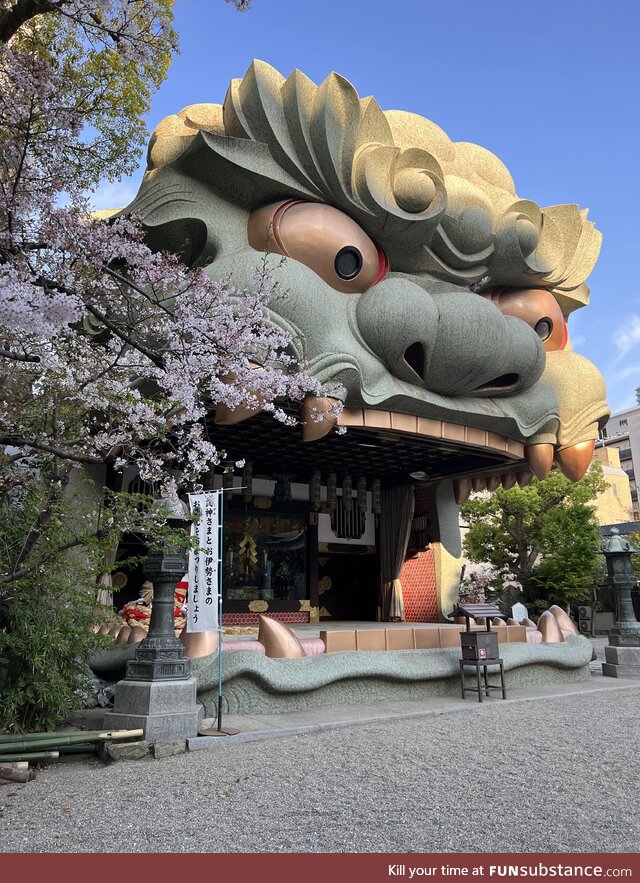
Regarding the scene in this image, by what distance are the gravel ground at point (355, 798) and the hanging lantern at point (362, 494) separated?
863cm

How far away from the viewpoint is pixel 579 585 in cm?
2380

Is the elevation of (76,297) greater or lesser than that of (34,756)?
greater

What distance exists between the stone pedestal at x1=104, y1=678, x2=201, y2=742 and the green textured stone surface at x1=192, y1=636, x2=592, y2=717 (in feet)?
3.71

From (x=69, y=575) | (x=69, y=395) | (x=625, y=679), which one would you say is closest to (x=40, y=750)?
(x=69, y=575)

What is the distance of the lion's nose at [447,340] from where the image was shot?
10.3 m

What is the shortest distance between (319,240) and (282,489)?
6.35 meters

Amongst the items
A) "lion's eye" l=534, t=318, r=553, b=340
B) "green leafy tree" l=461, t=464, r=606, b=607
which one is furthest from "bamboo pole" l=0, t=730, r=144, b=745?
"green leafy tree" l=461, t=464, r=606, b=607

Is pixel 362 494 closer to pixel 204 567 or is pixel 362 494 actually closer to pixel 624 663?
pixel 624 663

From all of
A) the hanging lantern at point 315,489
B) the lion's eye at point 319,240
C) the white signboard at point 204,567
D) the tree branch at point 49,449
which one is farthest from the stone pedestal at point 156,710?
the hanging lantern at point 315,489

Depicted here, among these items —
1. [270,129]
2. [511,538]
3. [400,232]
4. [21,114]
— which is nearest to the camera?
[21,114]

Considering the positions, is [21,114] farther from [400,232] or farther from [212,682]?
[400,232]

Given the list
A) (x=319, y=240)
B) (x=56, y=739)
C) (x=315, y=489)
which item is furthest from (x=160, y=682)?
(x=315, y=489)

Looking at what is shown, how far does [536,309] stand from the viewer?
502 inches

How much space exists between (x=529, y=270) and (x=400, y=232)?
306cm
